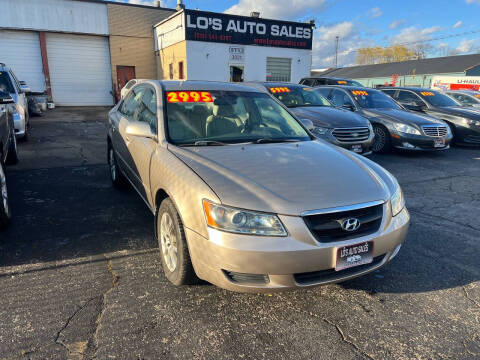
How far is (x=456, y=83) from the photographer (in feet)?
123

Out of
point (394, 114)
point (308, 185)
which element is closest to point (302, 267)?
point (308, 185)

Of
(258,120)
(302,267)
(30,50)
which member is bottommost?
(302,267)

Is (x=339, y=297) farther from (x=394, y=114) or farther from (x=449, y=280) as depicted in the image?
(x=394, y=114)

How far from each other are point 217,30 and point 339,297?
763 inches

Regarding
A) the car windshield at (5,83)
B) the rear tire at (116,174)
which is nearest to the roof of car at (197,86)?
the rear tire at (116,174)

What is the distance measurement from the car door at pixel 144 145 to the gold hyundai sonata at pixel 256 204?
0.02 m

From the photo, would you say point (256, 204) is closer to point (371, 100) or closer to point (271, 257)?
point (271, 257)

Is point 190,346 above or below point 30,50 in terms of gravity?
below

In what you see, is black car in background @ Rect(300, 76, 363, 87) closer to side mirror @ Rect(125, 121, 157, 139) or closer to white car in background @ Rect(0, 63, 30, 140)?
white car in background @ Rect(0, 63, 30, 140)

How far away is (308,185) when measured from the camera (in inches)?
93.7

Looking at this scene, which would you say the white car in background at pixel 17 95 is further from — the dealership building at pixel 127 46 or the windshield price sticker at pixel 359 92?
the dealership building at pixel 127 46

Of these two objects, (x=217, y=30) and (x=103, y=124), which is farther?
(x=217, y=30)

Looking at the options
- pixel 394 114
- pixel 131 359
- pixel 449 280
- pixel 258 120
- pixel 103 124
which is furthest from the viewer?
pixel 103 124

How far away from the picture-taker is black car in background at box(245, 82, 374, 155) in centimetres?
676
